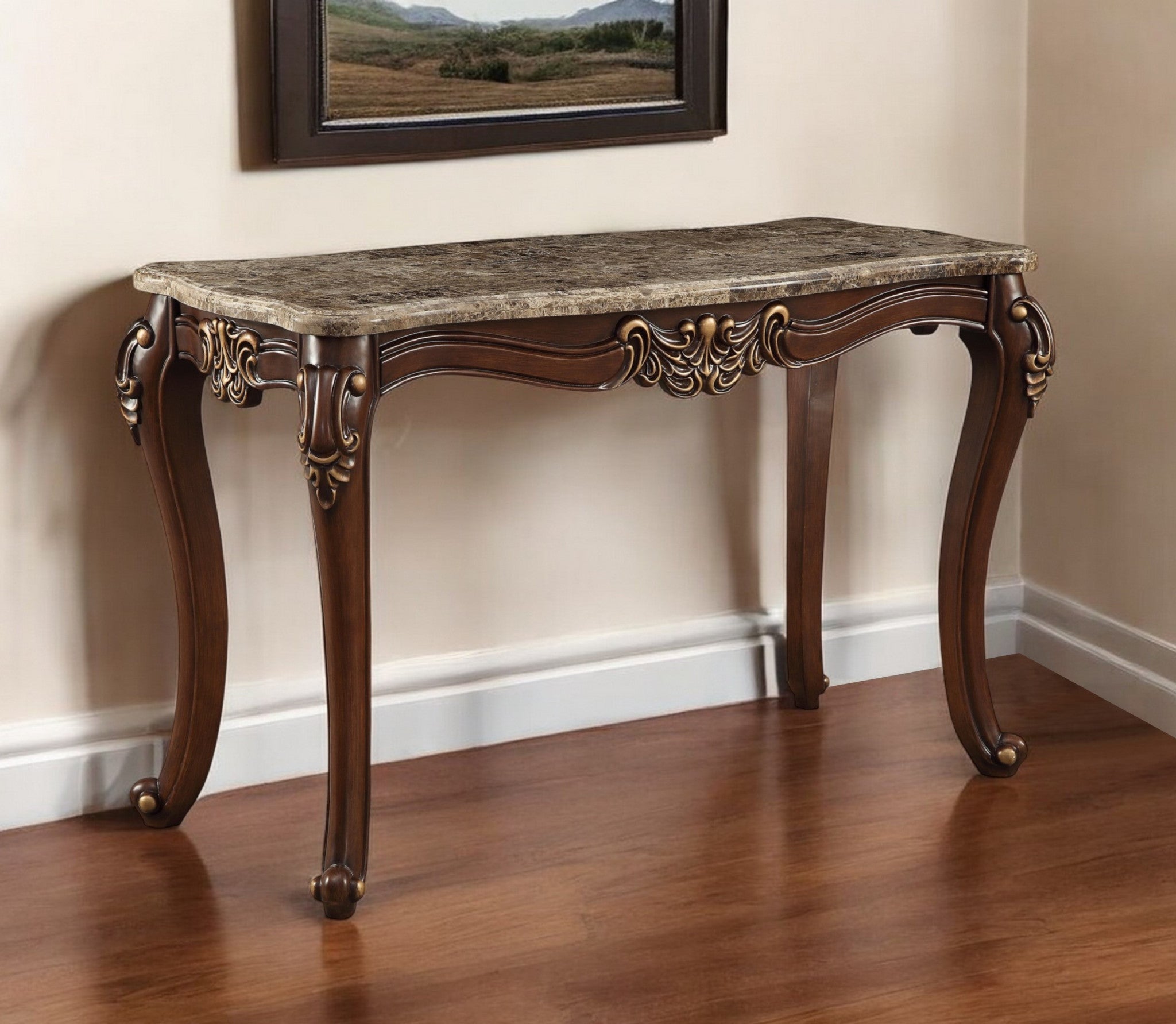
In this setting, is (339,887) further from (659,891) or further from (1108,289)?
(1108,289)

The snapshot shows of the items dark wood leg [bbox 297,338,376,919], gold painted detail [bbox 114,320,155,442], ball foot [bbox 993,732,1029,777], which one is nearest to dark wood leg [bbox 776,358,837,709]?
ball foot [bbox 993,732,1029,777]

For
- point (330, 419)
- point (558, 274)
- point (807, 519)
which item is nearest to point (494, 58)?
point (558, 274)

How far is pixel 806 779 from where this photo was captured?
251cm

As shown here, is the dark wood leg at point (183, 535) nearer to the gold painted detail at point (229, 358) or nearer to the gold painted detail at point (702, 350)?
the gold painted detail at point (229, 358)

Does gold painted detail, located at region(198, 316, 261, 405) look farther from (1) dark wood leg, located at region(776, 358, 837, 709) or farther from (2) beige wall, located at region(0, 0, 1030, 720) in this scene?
(1) dark wood leg, located at region(776, 358, 837, 709)

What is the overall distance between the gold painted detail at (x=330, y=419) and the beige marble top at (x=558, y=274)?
0.06 metres

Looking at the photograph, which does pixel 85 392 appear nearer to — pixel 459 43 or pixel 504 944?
pixel 459 43

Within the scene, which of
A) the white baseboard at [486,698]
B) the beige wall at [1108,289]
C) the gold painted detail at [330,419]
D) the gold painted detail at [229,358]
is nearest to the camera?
the gold painted detail at [330,419]

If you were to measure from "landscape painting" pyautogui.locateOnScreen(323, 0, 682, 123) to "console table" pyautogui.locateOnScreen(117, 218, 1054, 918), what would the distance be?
0.74 feet

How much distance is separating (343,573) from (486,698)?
758 mm

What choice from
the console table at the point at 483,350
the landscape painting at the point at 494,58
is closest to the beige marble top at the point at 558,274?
the console table at the point at 483,350

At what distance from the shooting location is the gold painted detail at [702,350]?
2.03 metres

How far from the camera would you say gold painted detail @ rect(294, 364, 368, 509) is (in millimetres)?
1847

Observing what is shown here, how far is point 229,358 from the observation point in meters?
2.00
